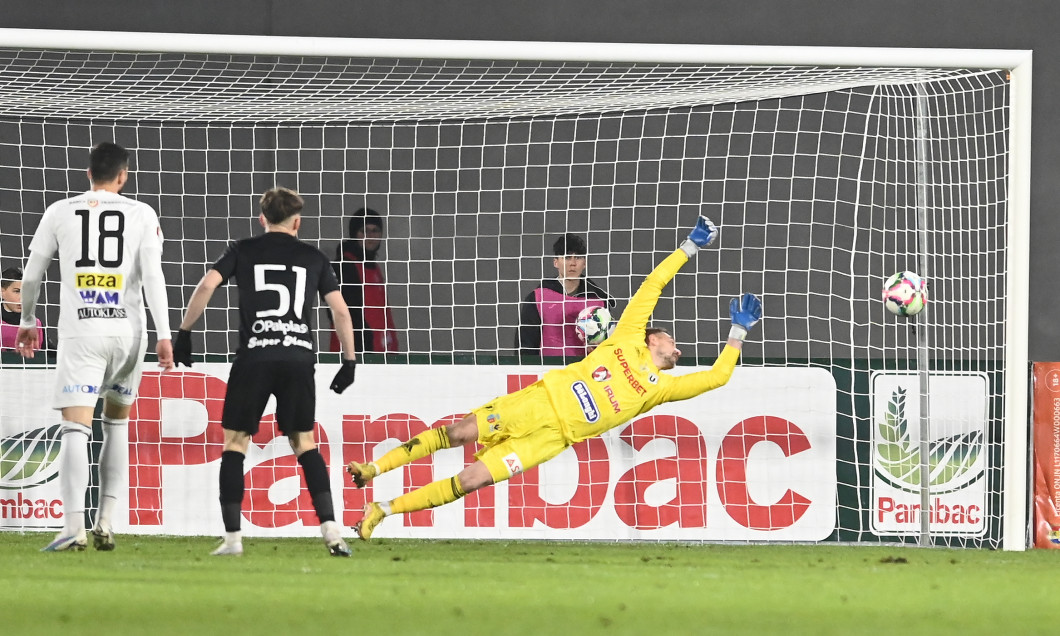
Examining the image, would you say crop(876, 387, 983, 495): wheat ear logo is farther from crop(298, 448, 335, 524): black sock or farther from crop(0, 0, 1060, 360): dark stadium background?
crop(0, 0, 1060, 360): dark stadium background

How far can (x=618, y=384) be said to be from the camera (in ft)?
21.6

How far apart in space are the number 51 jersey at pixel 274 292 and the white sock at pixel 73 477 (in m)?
0.78

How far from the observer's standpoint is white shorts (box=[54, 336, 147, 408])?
18.0 ft

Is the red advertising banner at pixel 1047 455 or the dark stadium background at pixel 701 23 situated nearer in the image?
the red advertising banner at pixel 1047 455

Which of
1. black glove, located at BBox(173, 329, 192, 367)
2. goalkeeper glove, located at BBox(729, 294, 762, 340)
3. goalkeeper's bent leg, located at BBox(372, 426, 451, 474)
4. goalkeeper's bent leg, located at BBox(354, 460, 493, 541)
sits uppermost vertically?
goalkeeper glove, located at BBox(729, 294, 762, 340)

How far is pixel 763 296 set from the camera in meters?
10.2

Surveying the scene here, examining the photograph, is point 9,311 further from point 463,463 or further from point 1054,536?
point 1054,536

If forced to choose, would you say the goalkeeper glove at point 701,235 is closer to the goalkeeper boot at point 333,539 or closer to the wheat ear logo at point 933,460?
the wheat ear logo at point 933,460

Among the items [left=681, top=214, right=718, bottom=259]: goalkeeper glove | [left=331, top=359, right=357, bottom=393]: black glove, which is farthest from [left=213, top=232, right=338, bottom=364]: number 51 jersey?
[left=681, top=214, right=718, bottom=259]: goalkeeper glove

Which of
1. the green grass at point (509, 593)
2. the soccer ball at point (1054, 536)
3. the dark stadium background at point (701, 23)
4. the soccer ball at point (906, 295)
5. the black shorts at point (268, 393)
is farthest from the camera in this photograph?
the dark stadium background at point (701, 23)

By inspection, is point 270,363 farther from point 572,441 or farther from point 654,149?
point 654,149

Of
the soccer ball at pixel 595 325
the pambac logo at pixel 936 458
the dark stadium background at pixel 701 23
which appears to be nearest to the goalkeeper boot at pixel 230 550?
the soccer ball at pixel 595 325

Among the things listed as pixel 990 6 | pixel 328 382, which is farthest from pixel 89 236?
pixel 990 6

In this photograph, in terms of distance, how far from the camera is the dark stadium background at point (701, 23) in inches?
438
